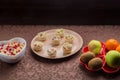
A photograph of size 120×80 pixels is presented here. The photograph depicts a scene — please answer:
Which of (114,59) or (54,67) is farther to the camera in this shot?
(54,67)

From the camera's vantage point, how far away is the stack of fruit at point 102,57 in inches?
40.2

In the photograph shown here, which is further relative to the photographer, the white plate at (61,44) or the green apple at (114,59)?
the white plate at (61,44)

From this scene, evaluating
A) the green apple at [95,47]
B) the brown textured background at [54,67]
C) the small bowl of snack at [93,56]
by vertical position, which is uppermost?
the green apple at [95,47]

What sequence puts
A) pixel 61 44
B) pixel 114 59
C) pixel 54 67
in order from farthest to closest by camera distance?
1. pixel 61 44
2. pixel 54 67
3. pixel 114 59

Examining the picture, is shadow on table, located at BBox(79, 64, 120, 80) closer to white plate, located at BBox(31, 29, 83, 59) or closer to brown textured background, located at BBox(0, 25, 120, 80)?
brown textured background, located at BBox(0, 25, 120, 80)

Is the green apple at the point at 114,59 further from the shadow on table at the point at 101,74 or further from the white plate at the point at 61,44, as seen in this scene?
the white plate at the point at 61,44

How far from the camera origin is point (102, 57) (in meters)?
1.10

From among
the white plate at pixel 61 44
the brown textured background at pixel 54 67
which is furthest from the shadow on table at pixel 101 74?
the white plate at pixel 61 44

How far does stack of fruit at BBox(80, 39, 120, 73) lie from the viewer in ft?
3.35

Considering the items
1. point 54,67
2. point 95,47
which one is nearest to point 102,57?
point 95,47

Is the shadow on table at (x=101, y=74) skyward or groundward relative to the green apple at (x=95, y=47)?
groundward

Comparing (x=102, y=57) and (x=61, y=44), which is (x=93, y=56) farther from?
(x=61, y=44)
